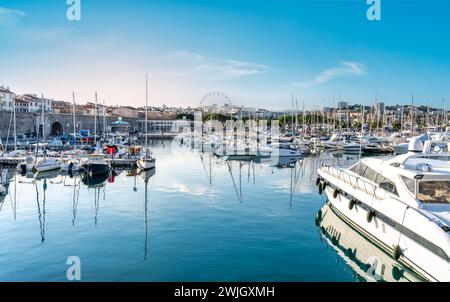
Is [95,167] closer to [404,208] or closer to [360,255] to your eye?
[360,255]

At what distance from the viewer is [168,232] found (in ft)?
46.0

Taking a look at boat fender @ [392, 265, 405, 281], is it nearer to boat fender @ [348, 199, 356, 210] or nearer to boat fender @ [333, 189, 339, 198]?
boat fender @ [348, 199, 356, 210]

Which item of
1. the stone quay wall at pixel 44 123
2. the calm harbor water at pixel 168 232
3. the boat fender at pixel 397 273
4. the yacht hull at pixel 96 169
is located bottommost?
the boat fender at pixel 397 273

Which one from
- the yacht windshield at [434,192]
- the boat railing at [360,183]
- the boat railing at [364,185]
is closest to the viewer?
the yacht windshield at [434,192]

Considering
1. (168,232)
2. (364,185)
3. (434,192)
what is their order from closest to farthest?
(434,192)
(364,185)
(168,232)

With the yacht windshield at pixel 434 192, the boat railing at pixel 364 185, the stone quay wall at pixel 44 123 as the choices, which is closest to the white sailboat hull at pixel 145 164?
the boat railing at pixel 364 185

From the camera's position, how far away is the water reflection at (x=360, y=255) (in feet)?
33.1

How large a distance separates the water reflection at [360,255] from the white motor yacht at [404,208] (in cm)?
22

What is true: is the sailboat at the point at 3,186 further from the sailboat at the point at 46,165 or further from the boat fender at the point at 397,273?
the boat fender at the point at 397,273

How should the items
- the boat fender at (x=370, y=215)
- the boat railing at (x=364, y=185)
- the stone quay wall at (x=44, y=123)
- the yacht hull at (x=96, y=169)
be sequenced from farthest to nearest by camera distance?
the stone quay wall at (x=44, y=123)
the yacht hull at (x=96, y=169)
the boat fender at (x=370, y=215)
the boat railing at (x=364, y=185)

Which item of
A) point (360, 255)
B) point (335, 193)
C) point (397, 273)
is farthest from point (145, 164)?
point (397, 273)

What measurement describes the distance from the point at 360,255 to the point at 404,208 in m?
2.23

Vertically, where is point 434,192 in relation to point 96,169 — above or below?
above
